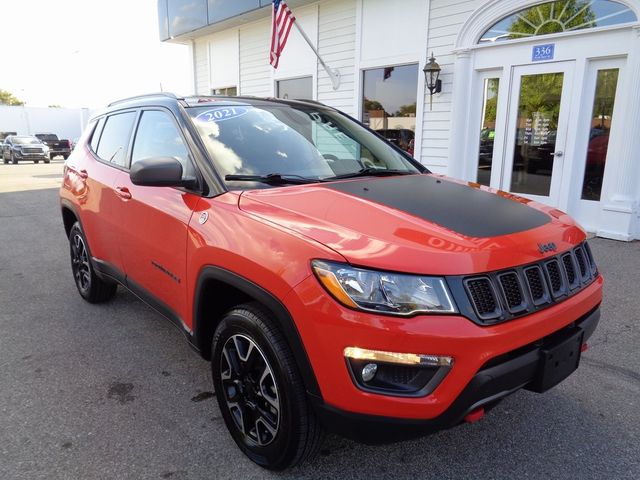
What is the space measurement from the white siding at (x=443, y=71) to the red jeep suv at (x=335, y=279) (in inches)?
236

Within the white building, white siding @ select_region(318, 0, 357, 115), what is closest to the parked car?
the white building

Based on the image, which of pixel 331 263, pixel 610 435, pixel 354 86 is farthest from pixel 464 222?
pixel 354 86

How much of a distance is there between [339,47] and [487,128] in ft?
13.2

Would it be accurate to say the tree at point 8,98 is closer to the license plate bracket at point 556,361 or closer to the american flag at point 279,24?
the american flag at point 279,24

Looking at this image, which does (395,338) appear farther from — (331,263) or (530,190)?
(530,190)

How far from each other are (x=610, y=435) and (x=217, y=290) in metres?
2.21

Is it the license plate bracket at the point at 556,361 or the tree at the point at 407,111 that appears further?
the tree at the point at 407,111

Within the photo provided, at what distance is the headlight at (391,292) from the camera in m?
1.76

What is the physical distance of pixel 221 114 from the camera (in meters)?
2.96

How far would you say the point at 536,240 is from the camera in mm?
2135

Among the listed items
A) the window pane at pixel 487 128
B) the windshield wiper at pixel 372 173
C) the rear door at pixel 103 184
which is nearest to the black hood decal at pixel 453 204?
the windshield wiper at pixel 372 173

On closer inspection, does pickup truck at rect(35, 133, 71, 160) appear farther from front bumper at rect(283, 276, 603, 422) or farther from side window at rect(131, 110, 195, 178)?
front bumper at rect(283, 276, 603, 422)

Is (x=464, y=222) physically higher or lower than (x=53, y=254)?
higher

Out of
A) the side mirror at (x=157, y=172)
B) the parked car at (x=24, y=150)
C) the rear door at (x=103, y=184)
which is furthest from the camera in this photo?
the parked car at (x=24, y=150)
